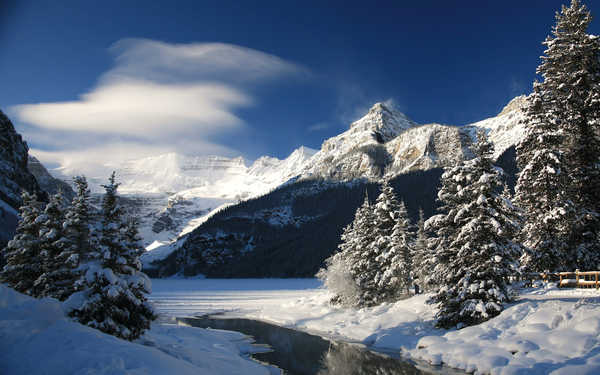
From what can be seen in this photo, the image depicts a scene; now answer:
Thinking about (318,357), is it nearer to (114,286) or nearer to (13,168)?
(114,286)

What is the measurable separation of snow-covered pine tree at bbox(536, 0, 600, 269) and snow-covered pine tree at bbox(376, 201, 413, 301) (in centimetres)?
1566

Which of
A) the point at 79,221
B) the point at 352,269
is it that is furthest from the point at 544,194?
the point at 79,221

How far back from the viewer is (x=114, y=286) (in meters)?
17.9

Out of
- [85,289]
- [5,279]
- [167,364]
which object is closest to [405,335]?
[167,364]

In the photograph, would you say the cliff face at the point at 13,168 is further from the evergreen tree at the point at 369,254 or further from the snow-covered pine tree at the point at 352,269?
the evergreen tree at the point at 369,254

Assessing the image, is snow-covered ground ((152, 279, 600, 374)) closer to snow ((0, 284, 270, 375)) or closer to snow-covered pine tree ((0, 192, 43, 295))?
snow ((0, 284, 270, 375))

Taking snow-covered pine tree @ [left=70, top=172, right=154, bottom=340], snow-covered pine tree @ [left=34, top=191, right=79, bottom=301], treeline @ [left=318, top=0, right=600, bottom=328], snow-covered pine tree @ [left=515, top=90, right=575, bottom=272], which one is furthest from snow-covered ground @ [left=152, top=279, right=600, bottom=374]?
snow-covered pine tree @ [left=34, top=191, right=79, bottom=301]

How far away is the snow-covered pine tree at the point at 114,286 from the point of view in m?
17.9

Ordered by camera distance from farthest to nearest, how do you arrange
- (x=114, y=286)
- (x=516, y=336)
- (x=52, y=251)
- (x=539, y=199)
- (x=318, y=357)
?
(x=318, y=357) → (x=52, y=251) → (x=539, y=199) → (x=516, y=336) → (x=114, y=286)

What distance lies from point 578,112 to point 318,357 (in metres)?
23.5

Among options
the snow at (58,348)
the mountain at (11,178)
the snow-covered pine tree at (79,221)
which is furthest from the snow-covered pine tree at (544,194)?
the mountain at (11,178)

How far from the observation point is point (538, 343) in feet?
58.0

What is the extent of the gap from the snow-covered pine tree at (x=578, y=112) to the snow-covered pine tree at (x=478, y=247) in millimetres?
3622

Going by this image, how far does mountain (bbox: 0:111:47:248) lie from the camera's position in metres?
53.5
